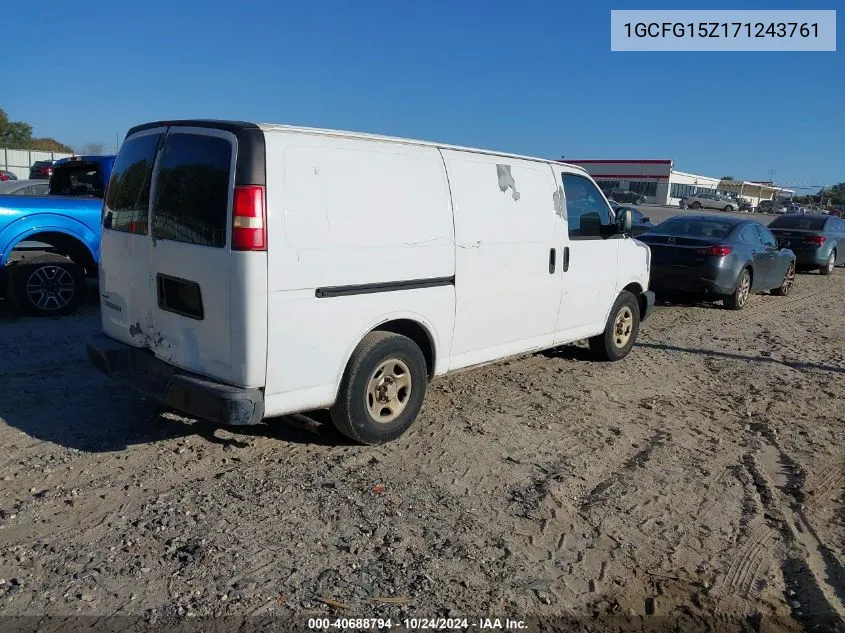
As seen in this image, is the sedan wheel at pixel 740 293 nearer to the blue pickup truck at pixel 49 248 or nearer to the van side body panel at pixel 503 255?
the van side body panel at pixel 503 255

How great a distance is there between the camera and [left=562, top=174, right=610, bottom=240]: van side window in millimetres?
6291

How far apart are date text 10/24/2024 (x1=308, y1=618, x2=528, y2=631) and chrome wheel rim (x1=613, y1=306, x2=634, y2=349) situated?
4.72m

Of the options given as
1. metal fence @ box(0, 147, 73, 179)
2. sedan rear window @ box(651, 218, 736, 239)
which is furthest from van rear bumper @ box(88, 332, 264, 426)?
metal fence @ box(0, 147, 73, 179)

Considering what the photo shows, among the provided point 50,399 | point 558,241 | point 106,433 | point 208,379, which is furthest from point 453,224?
point 50,399

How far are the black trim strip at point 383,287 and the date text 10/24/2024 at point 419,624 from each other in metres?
1.84

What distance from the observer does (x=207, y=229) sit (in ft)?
12.9

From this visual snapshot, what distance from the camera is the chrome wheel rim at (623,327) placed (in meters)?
7.33

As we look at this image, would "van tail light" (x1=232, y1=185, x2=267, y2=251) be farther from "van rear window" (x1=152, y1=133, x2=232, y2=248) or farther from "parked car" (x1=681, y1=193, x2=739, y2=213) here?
"parked car" (x1=681, y1=193, x2=739, y2=213)

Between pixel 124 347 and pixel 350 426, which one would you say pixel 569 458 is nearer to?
pixel 350 426

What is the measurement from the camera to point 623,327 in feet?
24.5

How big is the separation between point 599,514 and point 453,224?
2169 mm

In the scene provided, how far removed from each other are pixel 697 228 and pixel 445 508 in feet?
29.6

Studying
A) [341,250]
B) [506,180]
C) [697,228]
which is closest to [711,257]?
[697,228]

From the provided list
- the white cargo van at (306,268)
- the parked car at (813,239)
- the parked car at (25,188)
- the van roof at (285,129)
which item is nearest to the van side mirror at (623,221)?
the white cargo van at (306,268)
